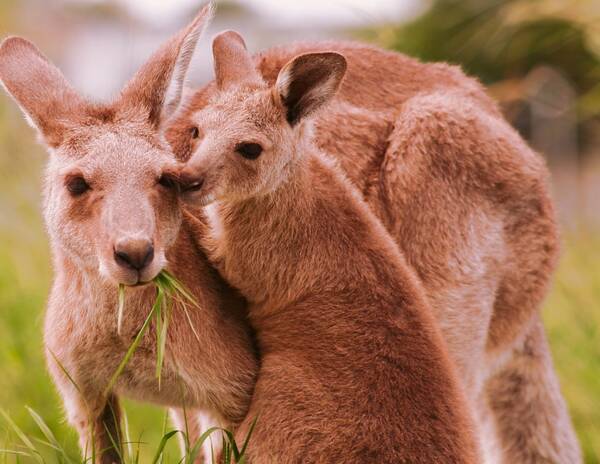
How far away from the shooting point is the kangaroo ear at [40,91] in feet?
14.4

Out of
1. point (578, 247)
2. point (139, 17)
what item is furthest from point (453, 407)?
point (139, 17)

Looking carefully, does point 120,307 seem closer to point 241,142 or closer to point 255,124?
point 241,142

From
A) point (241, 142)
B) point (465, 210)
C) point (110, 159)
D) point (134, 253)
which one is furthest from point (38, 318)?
point (465, 210)

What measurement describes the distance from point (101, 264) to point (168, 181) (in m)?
0.45

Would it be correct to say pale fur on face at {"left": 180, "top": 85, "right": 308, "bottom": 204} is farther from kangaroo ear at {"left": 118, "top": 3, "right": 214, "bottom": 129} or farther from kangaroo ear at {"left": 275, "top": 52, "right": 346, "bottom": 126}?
kangaroo ear at {"left": 118, "top": 3, "right": 214, "bottom": 129}

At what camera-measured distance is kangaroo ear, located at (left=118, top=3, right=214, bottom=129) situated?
4.45 meters

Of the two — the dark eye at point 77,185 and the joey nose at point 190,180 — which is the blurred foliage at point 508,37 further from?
the dark eye at point 77,185

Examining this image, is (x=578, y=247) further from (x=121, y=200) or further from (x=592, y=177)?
(x=592, y=177)

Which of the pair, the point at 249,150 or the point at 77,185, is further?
the point at 249,150

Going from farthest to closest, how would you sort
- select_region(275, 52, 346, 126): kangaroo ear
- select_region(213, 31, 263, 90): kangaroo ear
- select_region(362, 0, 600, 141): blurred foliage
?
select_region(362, 0, 600, 141): blurred foliage, select_region(213, 31, 263, 90): kangaroo ear, select_region(275, 52, 346, 126): kangaroo ear

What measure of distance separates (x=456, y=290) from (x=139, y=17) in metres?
6.01

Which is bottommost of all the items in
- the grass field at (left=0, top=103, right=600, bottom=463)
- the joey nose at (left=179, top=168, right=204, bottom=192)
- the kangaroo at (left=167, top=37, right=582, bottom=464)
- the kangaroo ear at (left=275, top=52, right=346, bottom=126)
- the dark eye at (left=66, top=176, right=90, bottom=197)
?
the grass field at (left=0, top=103, right=600, bottom=463)

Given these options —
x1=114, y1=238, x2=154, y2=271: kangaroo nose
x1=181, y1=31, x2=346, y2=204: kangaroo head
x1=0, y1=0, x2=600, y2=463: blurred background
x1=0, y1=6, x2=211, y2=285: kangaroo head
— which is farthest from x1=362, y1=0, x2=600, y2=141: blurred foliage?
x1=114, y1=238, x2=154, y2=271: kangaroo nose

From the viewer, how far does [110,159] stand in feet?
13.7
